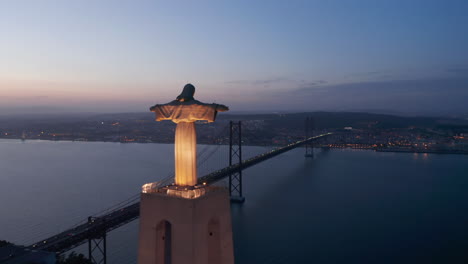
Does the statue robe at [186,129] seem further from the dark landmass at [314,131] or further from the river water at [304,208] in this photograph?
the dark landmass at [314,131]

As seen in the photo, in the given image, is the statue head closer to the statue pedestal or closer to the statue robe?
the statue robe

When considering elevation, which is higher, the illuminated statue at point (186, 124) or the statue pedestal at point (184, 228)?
the illuminated statue at point (186, 124)

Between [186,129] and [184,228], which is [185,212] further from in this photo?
[186,129]

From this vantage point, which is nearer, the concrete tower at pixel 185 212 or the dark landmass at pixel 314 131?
the concrete tower at pixel 185 212

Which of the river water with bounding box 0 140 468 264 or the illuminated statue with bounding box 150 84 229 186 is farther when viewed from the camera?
the river water with bounding box 0 140 468 264

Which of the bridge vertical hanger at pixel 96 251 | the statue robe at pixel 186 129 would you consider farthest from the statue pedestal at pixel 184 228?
the bridge vertical hanger at pixel 96 251

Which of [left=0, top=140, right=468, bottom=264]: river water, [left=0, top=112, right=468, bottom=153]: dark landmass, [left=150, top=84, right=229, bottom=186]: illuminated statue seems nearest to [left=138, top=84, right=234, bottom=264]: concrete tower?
[left=150, top=84, right=229, bottom=186]: illuminated statue
